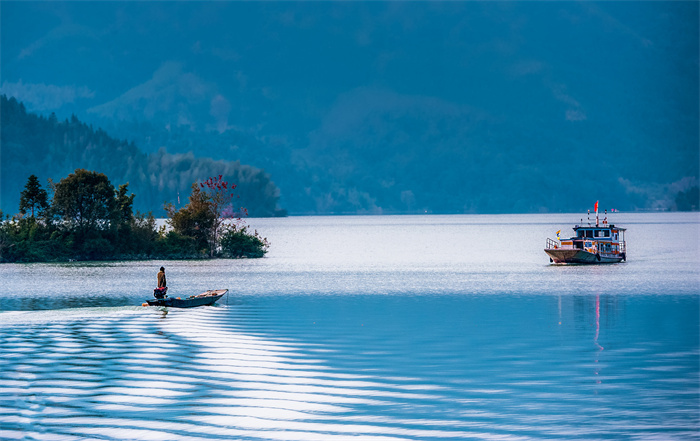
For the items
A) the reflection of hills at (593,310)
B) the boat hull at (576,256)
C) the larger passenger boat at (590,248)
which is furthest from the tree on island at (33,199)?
the reflection of hills at (593,310)

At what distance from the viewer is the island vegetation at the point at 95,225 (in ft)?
279

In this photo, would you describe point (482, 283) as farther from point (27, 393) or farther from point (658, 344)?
point (27, 393)

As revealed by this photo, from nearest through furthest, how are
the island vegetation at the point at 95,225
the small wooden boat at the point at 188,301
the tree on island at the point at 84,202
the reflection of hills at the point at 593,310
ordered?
the reflection of hills at the point at 593,310 < the small wooden boat at the point at 188,301 < the tree on island at the point at 84,202 < the island vegetation at the point at 95,225

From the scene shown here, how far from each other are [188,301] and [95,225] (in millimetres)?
44131

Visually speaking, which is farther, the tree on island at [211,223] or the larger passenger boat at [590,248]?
the tree on island at [211,223]

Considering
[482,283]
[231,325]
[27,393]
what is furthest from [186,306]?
[482,283]

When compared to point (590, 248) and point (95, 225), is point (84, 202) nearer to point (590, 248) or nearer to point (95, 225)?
point (95, 225)

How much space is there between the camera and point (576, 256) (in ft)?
271

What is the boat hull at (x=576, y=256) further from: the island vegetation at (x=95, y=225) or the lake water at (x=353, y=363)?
the island vegetation at (x=95, y=225)

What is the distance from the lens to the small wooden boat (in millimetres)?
44594

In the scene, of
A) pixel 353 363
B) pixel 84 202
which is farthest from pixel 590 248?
pixel 353 363

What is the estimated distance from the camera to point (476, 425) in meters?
21.2

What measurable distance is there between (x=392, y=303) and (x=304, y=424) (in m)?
28.9

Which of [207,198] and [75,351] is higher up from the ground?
[207,198]
